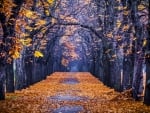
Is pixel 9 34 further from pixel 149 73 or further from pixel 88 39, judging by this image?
pixel 88 39

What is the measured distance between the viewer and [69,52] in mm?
103750

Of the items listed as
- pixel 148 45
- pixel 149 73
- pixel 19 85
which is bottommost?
pixel 19 85

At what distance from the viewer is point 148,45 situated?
21016mm

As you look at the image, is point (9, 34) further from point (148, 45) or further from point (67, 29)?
point (67, 29)

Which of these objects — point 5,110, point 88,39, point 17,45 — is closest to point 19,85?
point 17,45

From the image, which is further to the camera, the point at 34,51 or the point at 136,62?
the point at 34,51

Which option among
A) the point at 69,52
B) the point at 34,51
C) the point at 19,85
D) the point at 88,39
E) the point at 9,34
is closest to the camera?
the point at 9,34

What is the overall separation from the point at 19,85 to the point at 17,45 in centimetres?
1174

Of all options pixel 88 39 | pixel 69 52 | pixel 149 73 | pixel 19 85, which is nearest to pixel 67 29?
pixel 88 39

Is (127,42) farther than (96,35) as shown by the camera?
No

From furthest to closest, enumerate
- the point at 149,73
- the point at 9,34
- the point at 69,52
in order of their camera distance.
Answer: the point at 69,52 < the point at 9,34 < the point at 149,73

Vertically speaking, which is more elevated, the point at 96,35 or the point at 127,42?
the point at 96,35

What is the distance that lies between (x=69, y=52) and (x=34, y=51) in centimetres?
6008

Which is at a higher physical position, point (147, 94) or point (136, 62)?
point (136, 62)
